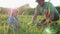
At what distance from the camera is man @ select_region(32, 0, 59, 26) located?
1.39 meters

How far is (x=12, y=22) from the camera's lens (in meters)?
1.40

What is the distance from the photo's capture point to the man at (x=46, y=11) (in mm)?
1394

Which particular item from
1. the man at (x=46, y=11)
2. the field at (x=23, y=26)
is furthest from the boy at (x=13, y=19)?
the man at (x=46, y=11)

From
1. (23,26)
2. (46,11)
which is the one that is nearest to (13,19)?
(23,26)

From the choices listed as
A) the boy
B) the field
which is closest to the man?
the field

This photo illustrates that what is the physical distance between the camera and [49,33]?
4.51 ft

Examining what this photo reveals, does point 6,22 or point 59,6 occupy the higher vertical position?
point 59,6

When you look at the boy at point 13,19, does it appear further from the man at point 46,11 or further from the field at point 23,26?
the man at point 46,11

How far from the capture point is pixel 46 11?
4.57 ft

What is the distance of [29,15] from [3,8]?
215mm

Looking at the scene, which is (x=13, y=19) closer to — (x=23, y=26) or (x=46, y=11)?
(x=23, y=26)

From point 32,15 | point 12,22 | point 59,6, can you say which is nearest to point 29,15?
point 32,15

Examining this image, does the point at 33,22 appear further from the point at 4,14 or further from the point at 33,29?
the point at 4,14

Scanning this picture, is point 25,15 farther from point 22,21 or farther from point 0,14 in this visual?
point 0,14
